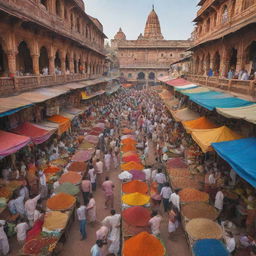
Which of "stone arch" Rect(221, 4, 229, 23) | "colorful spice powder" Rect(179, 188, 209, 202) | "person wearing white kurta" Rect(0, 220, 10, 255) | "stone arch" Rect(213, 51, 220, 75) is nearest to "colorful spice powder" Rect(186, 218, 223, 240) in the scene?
"colorful spice powder" Rect(179, 188, 209, 202)

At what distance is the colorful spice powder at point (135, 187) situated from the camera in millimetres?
9078

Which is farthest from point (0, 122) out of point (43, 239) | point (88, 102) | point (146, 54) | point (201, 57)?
point (146, 54)

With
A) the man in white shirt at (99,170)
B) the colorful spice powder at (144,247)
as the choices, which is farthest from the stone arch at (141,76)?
the colorful spice powder at (144,247)

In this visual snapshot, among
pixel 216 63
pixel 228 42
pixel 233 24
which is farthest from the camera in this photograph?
pixel 216 63

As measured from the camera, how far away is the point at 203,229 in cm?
692

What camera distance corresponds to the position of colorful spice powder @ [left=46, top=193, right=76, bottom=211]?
7.97 meters

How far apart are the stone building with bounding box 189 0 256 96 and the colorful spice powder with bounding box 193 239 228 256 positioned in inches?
272

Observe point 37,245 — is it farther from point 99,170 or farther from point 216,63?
point 216,63

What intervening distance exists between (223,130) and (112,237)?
5923mm

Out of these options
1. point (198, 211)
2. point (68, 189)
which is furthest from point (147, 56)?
point (198, 211)

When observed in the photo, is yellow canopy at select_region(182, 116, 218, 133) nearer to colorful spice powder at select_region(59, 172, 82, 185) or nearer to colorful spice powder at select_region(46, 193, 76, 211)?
colorful spice powder at select_region(59, 172, 82, 185)

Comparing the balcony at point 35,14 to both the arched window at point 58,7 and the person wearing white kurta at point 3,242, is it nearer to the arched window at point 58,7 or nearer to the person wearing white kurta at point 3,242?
the arched window at point 58,7

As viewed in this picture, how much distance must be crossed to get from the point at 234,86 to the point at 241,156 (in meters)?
6.56

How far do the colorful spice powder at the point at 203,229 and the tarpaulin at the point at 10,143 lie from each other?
6.27 meters
